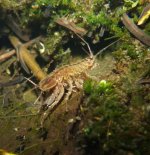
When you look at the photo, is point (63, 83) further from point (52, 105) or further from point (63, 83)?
point (52, 105)

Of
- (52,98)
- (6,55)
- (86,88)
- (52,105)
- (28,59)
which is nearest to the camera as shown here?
(86,88)

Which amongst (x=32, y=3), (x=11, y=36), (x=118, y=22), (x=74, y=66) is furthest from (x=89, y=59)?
(x=11, y=36)

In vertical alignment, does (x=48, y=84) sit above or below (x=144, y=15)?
below

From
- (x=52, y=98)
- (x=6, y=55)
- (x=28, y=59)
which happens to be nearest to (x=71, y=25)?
(x=28, y=59)

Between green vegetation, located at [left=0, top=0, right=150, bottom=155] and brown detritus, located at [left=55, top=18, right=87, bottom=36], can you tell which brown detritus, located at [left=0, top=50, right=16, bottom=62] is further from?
brown detritus, located at [left=55, top=18, right=87, bottom=36]

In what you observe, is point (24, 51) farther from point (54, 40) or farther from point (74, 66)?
point (74, 66)

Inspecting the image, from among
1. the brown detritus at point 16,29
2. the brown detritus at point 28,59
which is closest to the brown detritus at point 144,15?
the brown detritus at point 28,59

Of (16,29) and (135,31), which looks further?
(16,29)
